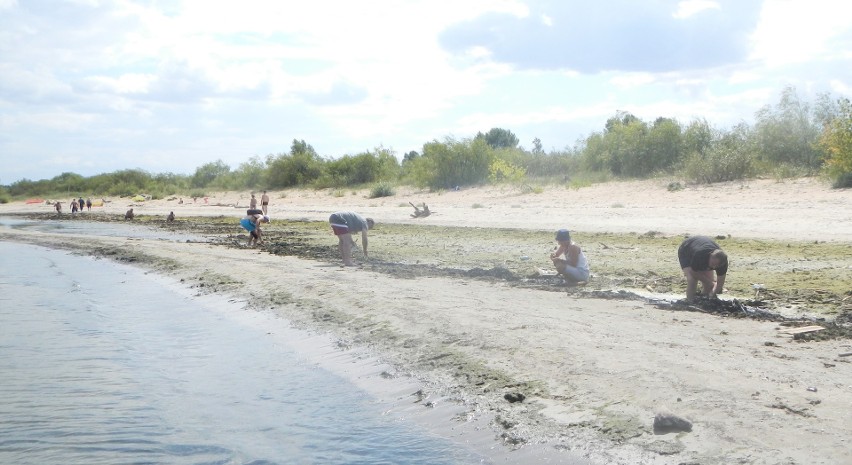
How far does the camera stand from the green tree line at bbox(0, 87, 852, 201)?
30922 millimetres

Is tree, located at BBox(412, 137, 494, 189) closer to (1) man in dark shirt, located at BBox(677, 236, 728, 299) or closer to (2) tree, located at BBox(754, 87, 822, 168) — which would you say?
(2) tree, located at BBox(754, 87, 822, 168)

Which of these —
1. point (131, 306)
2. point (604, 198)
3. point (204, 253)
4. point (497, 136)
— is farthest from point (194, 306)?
point (497, 136)

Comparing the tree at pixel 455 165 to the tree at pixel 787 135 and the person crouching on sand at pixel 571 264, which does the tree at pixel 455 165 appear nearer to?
the tree at pixel 787 135

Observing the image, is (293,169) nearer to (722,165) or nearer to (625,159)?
(625,159)

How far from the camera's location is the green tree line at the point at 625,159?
30.9 m

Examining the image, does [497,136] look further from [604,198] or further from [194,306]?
[194,306]

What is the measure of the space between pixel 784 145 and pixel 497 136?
45.1 metres

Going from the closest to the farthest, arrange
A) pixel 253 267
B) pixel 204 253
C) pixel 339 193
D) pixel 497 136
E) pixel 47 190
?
pixel 253 267 < pixel 204 253 < pixel 339 193 < pixel 497 136 < pixel 47 190

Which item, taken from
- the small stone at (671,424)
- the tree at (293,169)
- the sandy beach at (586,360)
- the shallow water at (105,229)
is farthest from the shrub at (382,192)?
the small stone at (671,424)

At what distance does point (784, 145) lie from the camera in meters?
34.1

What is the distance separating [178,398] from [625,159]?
3260 cm

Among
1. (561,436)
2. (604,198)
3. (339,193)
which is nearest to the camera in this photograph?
(561,436)

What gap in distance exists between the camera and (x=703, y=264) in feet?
37.0

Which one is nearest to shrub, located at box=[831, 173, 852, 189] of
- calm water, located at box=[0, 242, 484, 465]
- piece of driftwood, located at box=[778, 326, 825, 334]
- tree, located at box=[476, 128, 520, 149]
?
piece of driftwood, located at box=[778, 326, 825, 334]
